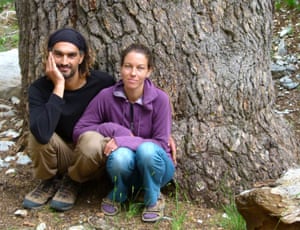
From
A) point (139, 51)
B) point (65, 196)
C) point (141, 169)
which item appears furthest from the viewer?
point (65, 196)

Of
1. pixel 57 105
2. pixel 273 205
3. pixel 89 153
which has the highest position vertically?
pixel 57 105

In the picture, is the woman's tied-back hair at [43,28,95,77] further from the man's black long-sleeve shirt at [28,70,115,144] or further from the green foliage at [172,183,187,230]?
the green foliage at [172,183,187,230]

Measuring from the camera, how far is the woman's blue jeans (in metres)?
3.79

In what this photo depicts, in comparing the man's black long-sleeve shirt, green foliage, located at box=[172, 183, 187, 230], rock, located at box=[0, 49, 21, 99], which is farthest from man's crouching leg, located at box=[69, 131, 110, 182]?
rock, located at box=[0, 49, 21, 99]

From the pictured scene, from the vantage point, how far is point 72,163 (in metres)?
4.11

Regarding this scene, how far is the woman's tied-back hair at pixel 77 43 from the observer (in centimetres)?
405

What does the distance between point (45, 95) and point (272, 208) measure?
1.71 metres

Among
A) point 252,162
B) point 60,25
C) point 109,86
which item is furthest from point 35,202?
point 252,162

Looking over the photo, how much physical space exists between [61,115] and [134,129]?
0.53 metres

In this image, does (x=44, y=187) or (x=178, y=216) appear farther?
(x=44, y=187)

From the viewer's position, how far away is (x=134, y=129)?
4.04 metres

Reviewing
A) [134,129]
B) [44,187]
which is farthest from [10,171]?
[134,129]

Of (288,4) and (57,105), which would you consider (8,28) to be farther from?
(57,105)

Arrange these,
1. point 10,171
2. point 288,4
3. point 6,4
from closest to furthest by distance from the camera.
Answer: point 10,171 < point 288,4 < point 6,4
